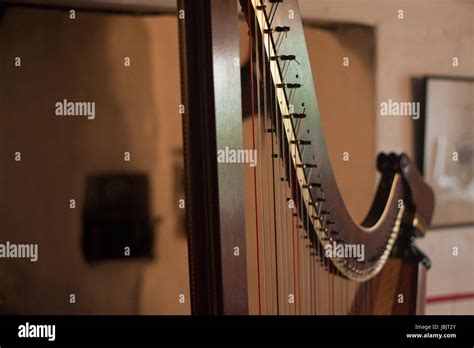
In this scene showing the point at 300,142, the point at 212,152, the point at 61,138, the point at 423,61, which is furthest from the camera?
the point at 423,61

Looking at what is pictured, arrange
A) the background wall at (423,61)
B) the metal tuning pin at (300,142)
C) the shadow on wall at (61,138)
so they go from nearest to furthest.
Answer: the metal tuning pin at (300,142)
the shadow on wall at (61,138)
the background wall at (423,61)

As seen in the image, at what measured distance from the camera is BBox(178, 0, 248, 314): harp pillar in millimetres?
647

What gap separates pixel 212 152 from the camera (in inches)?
25.7

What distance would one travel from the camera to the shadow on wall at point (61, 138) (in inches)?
56.1

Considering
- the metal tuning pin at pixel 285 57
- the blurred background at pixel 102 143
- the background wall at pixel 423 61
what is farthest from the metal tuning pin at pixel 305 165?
the background wall at pixel 423 61

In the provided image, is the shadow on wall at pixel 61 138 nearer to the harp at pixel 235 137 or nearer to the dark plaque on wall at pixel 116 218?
the dark plaque on wall at pixel 116 218

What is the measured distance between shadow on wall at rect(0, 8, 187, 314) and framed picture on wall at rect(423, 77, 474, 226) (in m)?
0.83

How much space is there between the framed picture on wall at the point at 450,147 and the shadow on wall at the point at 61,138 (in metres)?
0.83

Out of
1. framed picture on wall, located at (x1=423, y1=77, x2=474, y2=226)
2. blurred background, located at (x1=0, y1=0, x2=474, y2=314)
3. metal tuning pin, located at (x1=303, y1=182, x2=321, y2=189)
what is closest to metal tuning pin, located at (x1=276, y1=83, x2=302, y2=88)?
metal tuning pin, located at (x1=303, y1=182, x2=321, y2=189)

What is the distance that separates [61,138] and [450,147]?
1.08 meters

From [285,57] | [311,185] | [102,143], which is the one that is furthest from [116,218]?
[285,57]

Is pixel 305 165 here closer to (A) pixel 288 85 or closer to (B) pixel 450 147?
(A) pixel 288 85
